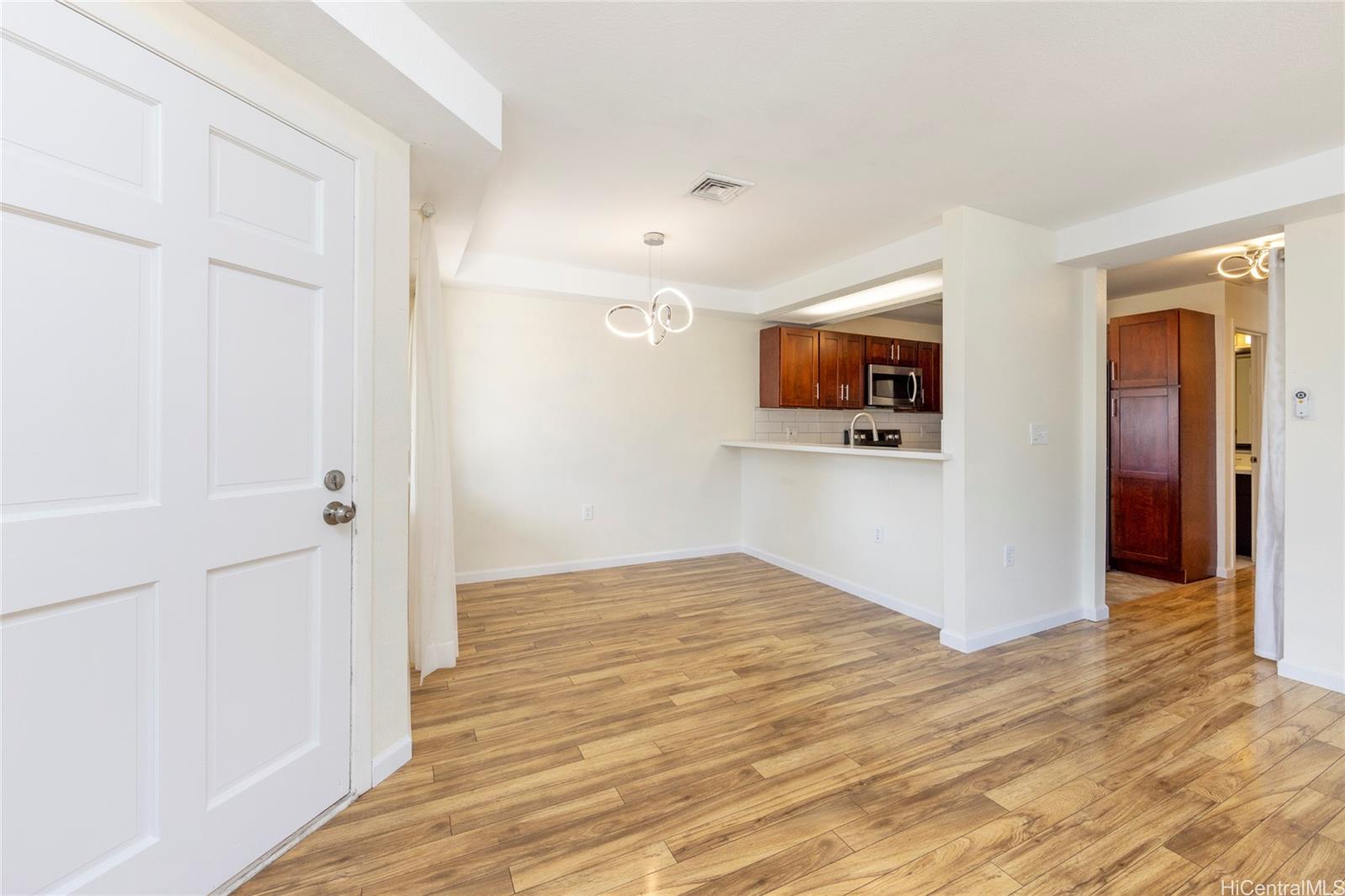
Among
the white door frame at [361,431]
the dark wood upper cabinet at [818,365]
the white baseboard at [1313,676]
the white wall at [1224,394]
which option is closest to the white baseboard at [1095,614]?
the white baseboard at [1313,676]

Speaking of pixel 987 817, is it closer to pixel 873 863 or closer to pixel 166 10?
pixel 873 863

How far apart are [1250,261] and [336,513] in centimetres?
511

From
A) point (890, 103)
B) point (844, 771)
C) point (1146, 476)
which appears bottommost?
point (844, 771)

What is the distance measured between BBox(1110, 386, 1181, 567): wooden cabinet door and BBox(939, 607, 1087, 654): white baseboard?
1.62 meters

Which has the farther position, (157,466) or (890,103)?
(890,103)

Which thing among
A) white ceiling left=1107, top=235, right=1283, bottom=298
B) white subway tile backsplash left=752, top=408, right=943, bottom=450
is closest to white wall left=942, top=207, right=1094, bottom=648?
white ceiling left=1107, top=235, right=1283, bottom=298

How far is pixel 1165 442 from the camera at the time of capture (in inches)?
182

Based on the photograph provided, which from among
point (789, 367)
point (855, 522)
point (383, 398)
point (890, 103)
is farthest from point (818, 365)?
point (383, 398)

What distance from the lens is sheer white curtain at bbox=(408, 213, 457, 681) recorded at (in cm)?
275

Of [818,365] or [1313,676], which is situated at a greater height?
[818,365]

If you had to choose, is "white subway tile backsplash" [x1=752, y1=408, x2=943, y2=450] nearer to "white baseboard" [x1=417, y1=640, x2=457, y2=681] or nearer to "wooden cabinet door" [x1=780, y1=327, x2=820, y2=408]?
"wooden cabinet door" [x1=780, y1=327, x2=820, y2=408]

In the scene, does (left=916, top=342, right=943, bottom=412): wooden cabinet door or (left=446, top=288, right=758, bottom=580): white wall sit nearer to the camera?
(left=446, top=288, right=758, bottom=580): white wall

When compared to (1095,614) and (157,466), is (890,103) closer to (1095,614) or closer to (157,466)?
(157,466)

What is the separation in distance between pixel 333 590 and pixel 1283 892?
2783 mm
